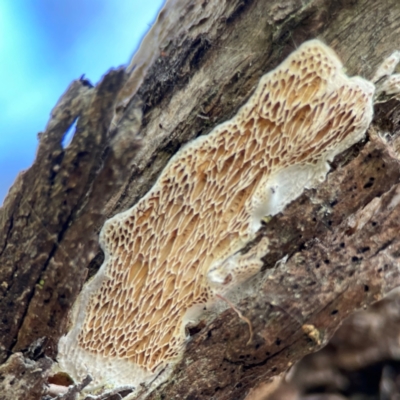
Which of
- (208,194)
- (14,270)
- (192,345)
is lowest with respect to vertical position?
(192,345)

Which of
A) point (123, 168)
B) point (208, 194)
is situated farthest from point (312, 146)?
point (123, 168)

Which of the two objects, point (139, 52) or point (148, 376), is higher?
point (139, 52)

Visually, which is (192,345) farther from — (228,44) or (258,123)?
(228,44)

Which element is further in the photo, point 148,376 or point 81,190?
point 148,376

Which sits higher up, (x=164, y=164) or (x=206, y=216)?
(x=164, y=164)
